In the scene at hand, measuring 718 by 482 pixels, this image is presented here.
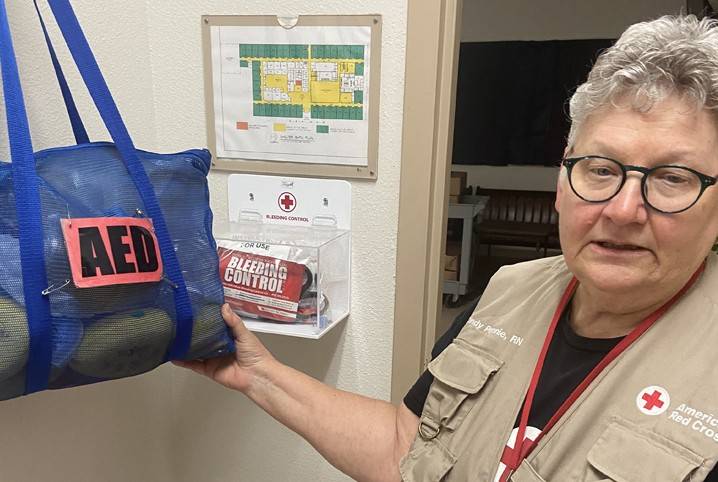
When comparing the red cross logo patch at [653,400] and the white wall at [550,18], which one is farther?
the white wall at [550,18]

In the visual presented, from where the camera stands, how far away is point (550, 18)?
5160 mm

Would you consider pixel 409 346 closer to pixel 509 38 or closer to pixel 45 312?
pixel 45 312

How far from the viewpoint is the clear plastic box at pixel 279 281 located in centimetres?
114

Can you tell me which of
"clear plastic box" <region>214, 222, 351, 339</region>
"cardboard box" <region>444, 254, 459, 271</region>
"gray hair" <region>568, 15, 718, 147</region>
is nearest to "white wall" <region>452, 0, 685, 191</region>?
A: "cardboard box" <region>444, 254, 459, 271</region>

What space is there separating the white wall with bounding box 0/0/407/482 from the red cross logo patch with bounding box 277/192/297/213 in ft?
0.47

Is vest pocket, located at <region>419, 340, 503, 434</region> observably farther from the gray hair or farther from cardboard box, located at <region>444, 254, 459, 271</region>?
cardboard box, located at <region>444, 254, 459, 271</region>

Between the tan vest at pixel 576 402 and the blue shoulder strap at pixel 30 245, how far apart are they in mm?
588

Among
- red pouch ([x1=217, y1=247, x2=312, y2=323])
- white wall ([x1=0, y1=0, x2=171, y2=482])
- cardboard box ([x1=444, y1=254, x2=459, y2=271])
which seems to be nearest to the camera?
white wall ([x1=0, y1=0, x2=171, y2=482])

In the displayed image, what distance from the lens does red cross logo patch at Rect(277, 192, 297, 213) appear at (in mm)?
1277

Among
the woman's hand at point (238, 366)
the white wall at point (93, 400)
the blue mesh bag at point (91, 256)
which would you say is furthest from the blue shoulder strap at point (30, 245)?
the woman's hand at point (238, 366)

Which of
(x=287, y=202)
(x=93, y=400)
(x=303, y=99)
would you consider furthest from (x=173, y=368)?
(x=303, y=99)

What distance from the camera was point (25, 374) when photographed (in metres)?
0.73

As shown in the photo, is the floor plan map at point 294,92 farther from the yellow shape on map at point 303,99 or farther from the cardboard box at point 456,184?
the cardboard box at point 456,184

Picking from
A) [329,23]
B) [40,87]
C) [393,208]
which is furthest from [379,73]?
[40,87]
